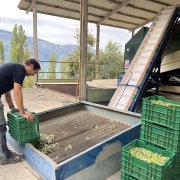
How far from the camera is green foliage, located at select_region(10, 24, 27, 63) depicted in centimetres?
3027

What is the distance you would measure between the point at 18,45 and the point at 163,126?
30.9 meters

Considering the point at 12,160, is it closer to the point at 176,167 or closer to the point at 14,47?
the point at 176,167

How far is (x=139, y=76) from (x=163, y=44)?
1590 millimetres

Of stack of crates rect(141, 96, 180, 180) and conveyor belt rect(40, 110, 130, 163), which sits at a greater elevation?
stack of crates rect(141, 96, 180, 180)

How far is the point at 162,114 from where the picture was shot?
2980mm

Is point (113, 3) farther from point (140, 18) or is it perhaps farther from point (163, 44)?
point (163, 44)

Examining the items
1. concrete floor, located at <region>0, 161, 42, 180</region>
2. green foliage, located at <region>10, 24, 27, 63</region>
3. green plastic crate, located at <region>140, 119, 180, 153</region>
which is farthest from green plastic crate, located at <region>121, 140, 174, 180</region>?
green foliage, located at <region>10, 24, 27, 63</region>

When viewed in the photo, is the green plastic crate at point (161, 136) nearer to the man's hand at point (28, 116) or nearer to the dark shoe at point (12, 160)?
the man's hand at point (28, 116)

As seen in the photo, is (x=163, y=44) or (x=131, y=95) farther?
(x=163, y=44)

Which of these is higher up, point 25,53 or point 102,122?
point 25,53

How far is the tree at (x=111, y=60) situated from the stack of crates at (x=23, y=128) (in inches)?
689

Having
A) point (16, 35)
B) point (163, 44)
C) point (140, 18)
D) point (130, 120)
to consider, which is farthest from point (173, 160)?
point (16, 35)

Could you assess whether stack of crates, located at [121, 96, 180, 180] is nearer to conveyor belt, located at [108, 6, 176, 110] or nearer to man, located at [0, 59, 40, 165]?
man, located at [0, 59, 40, 165]

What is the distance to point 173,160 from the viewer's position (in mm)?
2756
